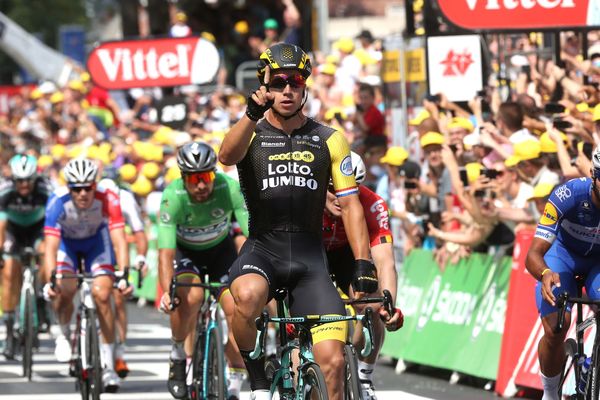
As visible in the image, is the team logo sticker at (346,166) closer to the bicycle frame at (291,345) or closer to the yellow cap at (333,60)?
the bicycle frame at (291,345)

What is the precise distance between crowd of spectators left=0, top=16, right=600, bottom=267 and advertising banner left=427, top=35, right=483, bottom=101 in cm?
15

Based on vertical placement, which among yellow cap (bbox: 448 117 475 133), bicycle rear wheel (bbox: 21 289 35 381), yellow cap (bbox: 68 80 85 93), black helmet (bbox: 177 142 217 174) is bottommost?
bicycle rear wheel (bbox: 21 289 35 381)

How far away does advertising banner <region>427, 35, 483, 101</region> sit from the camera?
16.7 m

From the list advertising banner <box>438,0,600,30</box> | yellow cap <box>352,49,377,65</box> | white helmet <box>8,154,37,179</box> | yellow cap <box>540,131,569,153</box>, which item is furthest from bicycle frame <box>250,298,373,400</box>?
yellow cap <box>352,49,377,65</box>

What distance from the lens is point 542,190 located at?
12625 millimetres

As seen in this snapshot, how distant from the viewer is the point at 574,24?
1445 centimetres

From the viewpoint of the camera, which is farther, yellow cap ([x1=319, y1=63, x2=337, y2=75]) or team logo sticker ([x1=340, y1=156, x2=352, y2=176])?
yellow cap ([x1=319, y1=63, x2=337, y2=75])

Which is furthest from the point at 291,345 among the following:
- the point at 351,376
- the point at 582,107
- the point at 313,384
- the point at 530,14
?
the point at 530,14

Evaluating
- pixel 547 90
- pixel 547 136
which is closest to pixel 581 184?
pixel 547 136

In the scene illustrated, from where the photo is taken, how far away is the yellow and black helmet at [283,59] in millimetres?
8797

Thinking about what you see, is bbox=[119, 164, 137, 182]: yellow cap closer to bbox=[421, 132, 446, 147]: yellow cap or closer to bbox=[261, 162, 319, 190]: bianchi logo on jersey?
bbox=[421, 132, 446, 147]: yellow cap

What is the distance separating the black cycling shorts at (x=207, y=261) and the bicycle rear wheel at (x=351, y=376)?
3.92 m

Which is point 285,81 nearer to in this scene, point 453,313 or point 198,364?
point 198,364

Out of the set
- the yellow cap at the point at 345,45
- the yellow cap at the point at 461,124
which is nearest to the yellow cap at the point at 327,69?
the yellow cap at the point at 345,45
